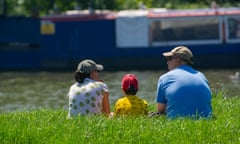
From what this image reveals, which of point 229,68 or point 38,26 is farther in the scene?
point 38,26

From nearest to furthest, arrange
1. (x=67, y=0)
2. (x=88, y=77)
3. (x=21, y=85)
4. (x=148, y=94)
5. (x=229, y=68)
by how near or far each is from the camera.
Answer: (x=88, y=77), (x=148, y=94), (x=21, y=85), (x=229, y=68), (x=67, y=0)

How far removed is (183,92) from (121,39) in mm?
23825

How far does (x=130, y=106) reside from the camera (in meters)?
8.16

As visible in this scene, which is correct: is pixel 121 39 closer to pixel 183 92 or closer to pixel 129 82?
pixel 129 82

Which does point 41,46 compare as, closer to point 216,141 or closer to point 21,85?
point 21,85

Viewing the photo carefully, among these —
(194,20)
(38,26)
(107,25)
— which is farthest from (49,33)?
(194,20)

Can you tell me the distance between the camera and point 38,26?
3234 cm

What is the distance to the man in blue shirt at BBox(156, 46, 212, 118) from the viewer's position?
25.1 ft

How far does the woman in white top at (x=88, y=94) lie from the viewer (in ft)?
26.5

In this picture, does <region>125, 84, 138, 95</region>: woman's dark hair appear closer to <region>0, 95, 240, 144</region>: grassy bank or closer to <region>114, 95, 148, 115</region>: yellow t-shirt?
<region>114, 95, 148, 115</region>: yellow t-shirt

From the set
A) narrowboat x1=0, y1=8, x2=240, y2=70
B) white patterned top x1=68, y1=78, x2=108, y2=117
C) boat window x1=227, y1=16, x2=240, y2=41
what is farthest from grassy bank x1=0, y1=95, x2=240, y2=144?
boat window x1=227, y1=16, x2=240, y2=41

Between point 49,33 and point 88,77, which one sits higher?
point 88,77

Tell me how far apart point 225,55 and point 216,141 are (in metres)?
23.7

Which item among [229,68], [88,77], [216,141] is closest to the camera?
[216,141]
